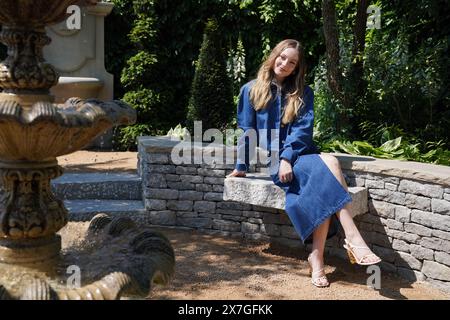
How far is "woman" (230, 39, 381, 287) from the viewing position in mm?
3777

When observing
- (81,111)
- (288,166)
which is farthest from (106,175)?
(81,111)

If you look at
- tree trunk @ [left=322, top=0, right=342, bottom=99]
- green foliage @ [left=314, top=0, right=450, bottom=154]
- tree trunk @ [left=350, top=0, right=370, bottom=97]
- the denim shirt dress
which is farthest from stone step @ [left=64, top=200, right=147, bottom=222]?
tree trunk @ [left=350, top=0, right=370, bottom=97]

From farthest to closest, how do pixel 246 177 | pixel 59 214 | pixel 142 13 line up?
1. pixel 142 13
2. pixel 246 177
3. pixel 59 214

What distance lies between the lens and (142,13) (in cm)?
944

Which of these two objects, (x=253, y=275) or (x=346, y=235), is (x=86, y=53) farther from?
(x=346, y=235)

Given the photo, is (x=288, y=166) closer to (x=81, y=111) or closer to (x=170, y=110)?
(x=81, y=111)

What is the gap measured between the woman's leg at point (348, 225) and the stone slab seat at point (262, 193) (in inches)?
13.6

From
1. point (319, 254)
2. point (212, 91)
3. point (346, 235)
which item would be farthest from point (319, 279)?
point (212, 91)

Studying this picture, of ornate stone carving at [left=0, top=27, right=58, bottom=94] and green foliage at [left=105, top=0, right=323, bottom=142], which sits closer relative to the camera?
ornate stone carving at [left=0, top=27, right=58, bottom=94]

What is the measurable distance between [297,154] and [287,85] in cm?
58

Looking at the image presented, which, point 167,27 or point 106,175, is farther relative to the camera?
point 167,27

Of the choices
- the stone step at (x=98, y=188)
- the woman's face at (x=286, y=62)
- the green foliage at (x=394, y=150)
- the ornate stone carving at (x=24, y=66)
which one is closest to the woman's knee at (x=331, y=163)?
the woman's face at (x=286, y=62)

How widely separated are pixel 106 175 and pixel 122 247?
3414 mm

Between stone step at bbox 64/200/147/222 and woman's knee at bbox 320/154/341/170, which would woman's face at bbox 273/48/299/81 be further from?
stone step at bbox 64/200/147/222
